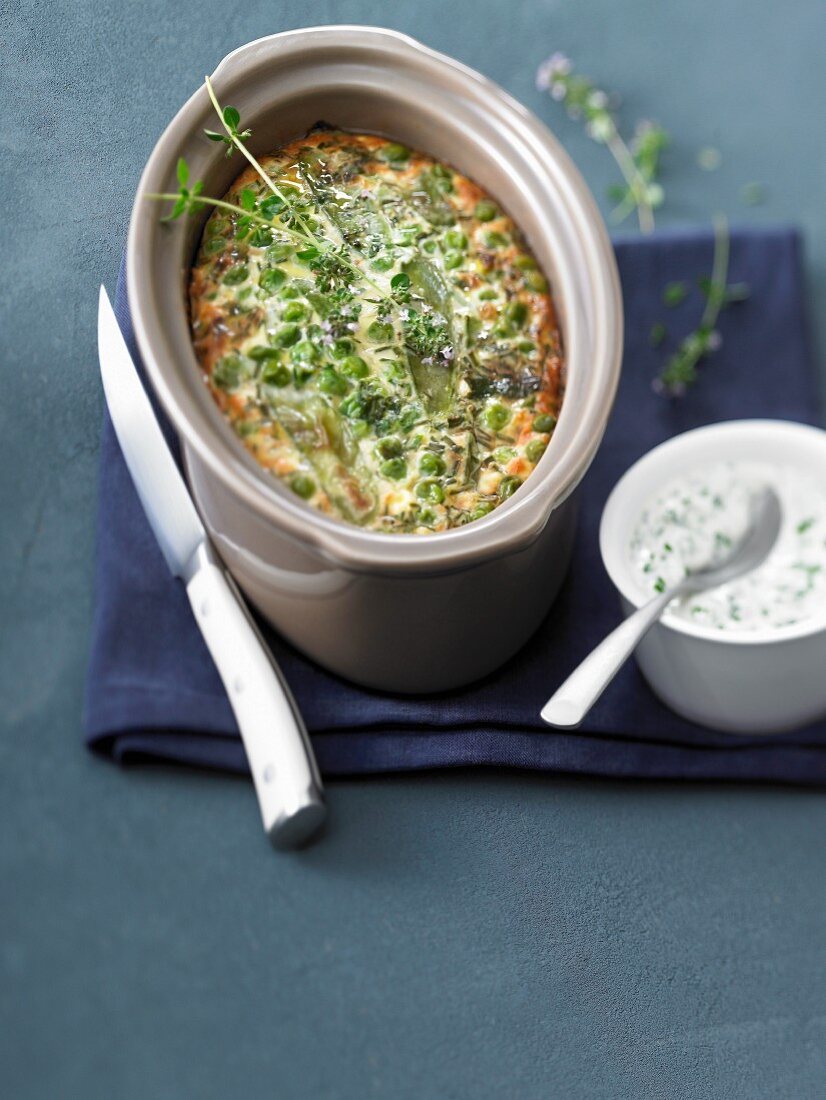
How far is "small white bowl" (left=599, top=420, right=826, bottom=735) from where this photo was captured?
1.26 metres

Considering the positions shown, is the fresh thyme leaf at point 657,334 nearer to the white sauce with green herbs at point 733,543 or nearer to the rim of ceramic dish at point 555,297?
the white sauce with green herbs at point 733,543

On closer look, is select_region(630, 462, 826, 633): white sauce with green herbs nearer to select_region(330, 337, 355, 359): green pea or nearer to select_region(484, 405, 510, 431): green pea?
select_region(484, 405, 510, 431): green pea

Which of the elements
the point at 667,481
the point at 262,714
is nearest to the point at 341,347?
the point at 262,714

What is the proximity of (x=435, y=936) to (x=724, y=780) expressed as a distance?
0.39 metres

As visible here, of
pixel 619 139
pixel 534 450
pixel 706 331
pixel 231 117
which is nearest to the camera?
pixel 231 117

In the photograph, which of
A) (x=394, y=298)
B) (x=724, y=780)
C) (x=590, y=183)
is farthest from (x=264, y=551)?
(x=590, y=183)

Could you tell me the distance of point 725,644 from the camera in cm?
125

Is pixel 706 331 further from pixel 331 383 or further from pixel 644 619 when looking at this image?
pixel 331 383

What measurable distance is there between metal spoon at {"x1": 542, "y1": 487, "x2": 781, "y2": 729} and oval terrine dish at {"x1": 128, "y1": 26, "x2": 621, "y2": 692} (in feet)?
0.32

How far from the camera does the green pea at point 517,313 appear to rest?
1237mm

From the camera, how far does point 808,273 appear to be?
67.7 inches

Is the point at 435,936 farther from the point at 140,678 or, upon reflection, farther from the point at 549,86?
the point at 549,86

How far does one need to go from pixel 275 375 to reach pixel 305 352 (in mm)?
36

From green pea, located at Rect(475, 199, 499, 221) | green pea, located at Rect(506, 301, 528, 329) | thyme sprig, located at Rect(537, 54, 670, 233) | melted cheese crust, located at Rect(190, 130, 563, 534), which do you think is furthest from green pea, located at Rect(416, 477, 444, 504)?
thyme sprig, located at Rect(537, 54, 670, 233)
